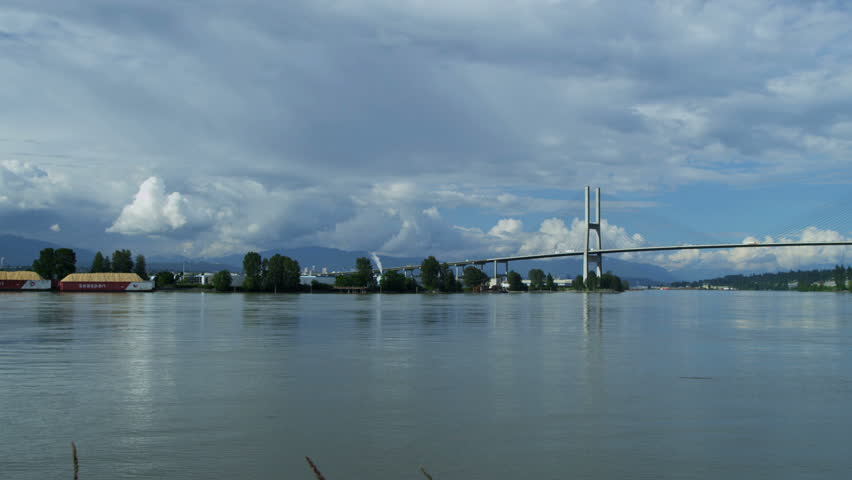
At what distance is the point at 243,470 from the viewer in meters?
7.09

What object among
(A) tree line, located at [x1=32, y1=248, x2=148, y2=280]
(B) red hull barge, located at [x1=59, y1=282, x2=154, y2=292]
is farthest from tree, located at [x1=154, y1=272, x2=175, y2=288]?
(B) red hull barge, located at [x1=59, y1=282, x2=154, y2=292]

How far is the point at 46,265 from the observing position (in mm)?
107938

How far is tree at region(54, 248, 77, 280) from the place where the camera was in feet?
358

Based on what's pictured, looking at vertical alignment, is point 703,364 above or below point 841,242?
below

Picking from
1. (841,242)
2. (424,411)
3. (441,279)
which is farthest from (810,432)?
(441,279)

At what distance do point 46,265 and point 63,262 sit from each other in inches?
107

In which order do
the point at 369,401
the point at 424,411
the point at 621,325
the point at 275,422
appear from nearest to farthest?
the point at 275,422
the point at 424,411
the point at 369,401
the point at 621,325

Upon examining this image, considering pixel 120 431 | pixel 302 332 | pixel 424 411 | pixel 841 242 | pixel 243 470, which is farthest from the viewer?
pixel 841 242

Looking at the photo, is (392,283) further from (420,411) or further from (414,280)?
(420,411)

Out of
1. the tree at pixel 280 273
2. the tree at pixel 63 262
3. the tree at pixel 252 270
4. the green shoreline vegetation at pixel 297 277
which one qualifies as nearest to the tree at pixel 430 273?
the green shoreline vegetation at pixel 297 277

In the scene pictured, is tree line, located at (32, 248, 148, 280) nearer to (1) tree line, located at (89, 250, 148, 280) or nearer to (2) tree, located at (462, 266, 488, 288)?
(1) tree line, located at (89, 250, 148, 280)

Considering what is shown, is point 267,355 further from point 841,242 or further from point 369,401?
point 841,242

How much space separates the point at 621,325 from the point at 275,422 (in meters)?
23.6

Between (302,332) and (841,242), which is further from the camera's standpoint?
(841,242)
